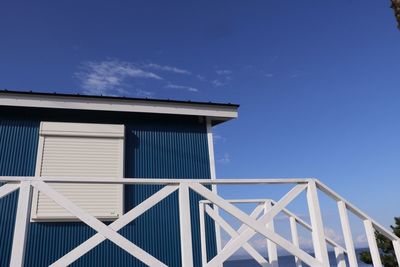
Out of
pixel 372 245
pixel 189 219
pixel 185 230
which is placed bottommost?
pixel 372 245

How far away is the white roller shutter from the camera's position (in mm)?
6605

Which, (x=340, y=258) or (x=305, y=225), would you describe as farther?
(x=305, y=225)

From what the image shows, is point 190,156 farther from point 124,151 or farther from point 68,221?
point 68,221

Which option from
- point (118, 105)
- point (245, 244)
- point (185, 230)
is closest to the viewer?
point (185, 230)

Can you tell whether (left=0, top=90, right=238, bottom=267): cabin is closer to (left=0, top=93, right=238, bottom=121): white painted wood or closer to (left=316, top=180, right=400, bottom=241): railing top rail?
(left=0, top=93, right=238, bottom=121): white painted wood

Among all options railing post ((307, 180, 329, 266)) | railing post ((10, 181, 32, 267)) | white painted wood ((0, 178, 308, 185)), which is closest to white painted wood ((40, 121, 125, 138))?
white painted wood ((0, 178, 308, 185))

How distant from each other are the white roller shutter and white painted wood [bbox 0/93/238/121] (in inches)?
14.5

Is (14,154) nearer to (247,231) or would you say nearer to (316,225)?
(247,231)

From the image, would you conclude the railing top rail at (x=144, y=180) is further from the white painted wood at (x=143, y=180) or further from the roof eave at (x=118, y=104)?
the roof eave at (x=118, y=104)

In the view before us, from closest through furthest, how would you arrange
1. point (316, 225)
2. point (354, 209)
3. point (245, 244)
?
point (316, 225)
point (354, 209)
point (245, 244)

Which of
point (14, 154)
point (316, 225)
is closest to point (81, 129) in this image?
point (14, 154)

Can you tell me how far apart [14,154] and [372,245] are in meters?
6.00

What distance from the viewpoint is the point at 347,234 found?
431 cm

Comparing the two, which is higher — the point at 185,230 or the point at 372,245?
the point at 185,230
